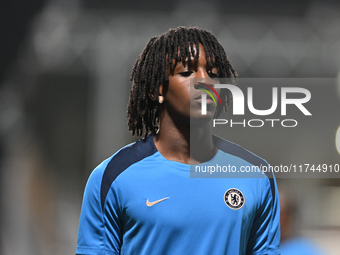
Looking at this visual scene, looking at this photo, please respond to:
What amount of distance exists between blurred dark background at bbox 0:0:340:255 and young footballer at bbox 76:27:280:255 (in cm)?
230

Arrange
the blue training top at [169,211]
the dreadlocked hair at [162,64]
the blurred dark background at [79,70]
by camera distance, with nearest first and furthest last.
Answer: the blue training top at [169,211], the dreadlocked hair at [162,64], the blurred dark background at [79,70]

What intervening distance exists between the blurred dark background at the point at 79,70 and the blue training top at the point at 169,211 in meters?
2.37

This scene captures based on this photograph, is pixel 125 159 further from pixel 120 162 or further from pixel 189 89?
pixel 189 89

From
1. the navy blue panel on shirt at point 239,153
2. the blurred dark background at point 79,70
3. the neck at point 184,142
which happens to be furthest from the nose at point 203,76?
the blurred dark background at point 79,70

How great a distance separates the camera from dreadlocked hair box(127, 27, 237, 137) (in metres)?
2.15

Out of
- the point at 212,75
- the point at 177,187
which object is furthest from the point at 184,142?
the point at 212,75

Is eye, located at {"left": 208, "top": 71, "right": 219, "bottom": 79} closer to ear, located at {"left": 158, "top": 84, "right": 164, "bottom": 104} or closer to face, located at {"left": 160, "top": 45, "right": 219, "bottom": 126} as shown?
face, located at {"left": 160, "top": 45, "right": 219, "bottom": 126}

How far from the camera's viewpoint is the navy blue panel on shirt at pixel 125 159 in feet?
6.94

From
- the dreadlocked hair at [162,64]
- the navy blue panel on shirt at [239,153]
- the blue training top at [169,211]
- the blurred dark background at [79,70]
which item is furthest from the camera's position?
the blurred dark background at [79,70]

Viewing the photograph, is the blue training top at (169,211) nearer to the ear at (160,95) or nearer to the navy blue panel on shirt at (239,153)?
the navy blue panel on shirt at (239,153)

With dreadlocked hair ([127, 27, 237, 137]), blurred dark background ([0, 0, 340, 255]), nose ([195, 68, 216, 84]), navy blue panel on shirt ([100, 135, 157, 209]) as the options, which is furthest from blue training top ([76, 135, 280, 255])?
blurred dark background ([0, 0, 340, 255])

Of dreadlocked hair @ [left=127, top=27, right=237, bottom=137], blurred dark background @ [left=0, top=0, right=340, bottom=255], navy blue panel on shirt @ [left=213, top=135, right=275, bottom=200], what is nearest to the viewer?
dreadlocked hair @ [left=127, top=27, right=237, bottom=137]

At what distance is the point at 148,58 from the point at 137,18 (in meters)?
2.36

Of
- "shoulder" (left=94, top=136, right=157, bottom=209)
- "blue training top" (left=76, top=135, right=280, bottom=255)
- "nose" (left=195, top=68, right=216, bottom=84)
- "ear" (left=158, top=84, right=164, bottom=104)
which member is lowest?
"blue training top" (left=76, top=135, right=280, bottom=255)
